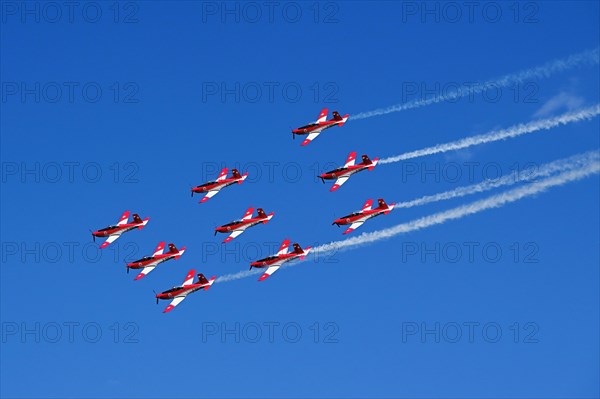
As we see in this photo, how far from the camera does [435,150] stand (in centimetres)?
17988

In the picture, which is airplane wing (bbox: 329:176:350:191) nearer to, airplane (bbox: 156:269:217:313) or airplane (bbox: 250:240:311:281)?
airplane (bbox: 250:240:311:281)

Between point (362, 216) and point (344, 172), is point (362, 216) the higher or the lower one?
the lower one

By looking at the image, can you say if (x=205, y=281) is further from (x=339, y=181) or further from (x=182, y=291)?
(x=339, y=181)

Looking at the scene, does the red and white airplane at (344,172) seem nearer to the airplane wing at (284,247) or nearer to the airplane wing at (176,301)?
the airplane wing at (284,247)

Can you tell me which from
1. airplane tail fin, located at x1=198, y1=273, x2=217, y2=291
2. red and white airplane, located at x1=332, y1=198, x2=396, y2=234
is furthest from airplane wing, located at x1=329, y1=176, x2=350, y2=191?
airplane tail fin, located at x1=198, y1=273, x2=217, y2=291

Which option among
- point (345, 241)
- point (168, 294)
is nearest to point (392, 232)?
point (345, 241)

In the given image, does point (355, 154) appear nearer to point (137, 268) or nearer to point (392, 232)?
point (392, 232)

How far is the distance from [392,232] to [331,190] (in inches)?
674

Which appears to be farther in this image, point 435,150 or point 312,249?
point 312,249

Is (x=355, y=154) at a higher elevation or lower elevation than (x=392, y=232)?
higher

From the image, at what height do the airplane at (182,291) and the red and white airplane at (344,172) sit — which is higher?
the red and white airplane at (344,172)

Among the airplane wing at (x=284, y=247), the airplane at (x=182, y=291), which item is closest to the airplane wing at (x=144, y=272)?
the airplane at (x=182, y=291)

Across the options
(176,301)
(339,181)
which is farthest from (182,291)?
(339,181)

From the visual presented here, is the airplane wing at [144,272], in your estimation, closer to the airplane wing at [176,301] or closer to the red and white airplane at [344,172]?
the airplane wing at [176,301]
